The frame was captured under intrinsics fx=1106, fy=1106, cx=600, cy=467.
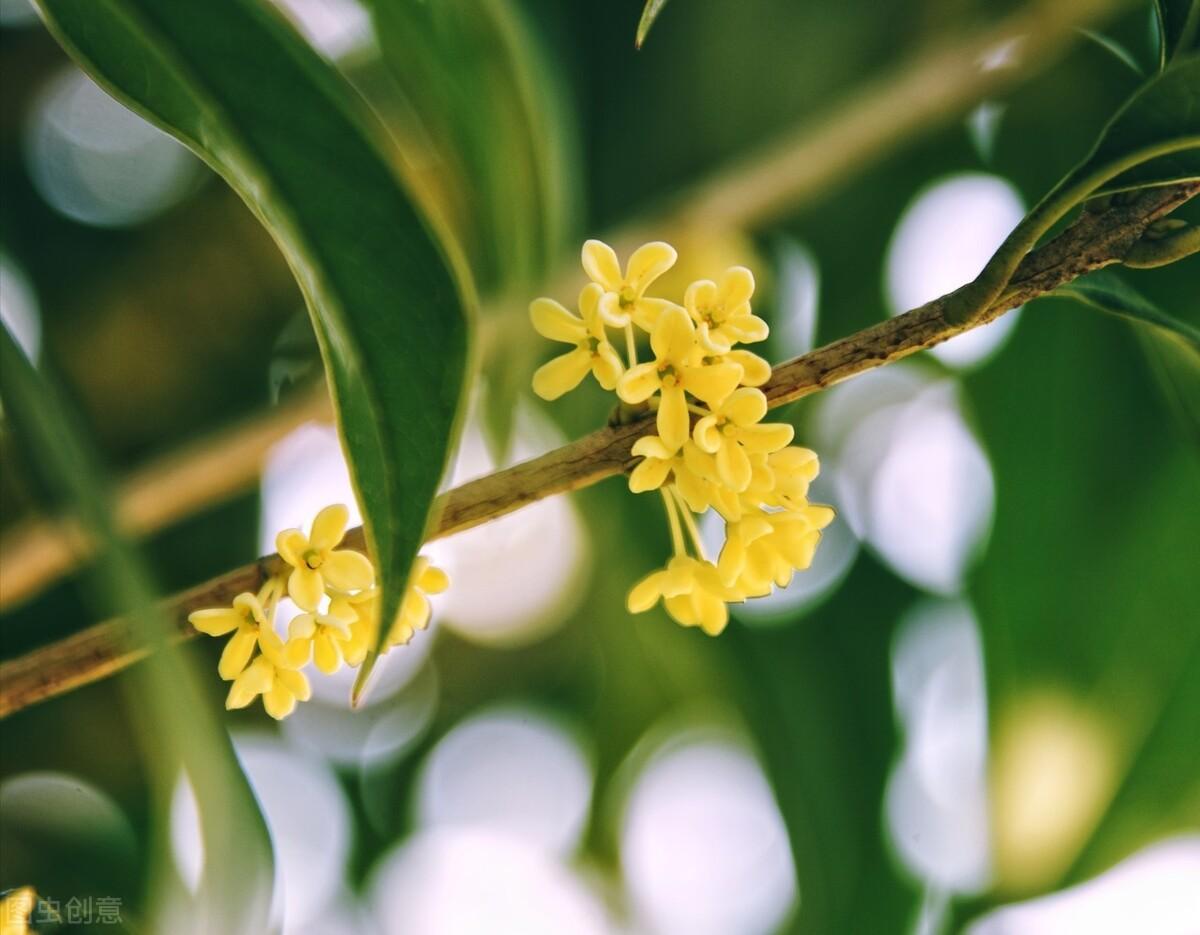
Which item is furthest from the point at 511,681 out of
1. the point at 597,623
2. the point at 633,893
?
the point at 633,893

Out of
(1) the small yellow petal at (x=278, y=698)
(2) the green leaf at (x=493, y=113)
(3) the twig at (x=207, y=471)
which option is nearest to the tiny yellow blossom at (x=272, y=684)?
(1) the small yellow petal at (x=278, y=698)

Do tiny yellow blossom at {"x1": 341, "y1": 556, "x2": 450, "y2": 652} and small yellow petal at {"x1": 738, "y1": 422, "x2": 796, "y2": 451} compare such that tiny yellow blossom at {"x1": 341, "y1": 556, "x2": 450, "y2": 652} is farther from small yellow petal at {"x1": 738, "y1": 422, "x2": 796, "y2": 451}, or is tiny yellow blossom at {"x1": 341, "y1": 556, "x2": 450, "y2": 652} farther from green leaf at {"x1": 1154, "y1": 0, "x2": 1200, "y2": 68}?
green leaf at {"x1": 1154, "y1": 0, "x2": 1200, "y2": 68}

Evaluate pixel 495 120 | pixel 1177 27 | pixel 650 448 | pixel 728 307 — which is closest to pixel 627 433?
pixel 650 448

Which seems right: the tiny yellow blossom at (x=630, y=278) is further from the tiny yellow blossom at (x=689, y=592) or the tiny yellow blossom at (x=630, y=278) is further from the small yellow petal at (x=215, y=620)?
the small yellow petal at (x=215, y=620)

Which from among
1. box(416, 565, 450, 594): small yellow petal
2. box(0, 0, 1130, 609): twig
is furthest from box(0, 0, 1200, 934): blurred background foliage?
box(416, 565, 450, 594): small yellow petal

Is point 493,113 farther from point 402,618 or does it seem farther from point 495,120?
point 402,618

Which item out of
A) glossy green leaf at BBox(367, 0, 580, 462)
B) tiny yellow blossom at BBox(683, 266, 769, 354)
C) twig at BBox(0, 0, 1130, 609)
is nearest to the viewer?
tiny yellow blossom at BBox(683, 266, 769, 354)
